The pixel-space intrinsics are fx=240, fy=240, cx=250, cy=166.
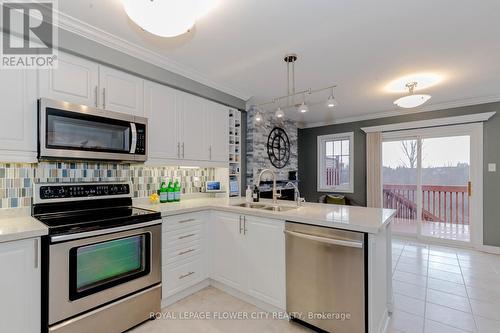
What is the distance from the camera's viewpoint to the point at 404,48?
2334 millimetres

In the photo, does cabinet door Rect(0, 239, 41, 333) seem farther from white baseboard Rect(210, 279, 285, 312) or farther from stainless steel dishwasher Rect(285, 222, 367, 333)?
stainless steel dishwasher Rect(285, 222, 367, 333)

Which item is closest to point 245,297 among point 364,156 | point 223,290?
point 223,290

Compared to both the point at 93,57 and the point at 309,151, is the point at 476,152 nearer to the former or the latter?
the point at 309,151

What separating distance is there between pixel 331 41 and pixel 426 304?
8.97 ft

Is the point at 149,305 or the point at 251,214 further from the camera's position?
the point at 251,214

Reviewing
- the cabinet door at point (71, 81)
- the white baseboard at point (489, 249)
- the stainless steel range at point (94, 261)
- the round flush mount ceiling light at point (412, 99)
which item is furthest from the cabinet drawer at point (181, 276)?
the white baseboard at point (489, 249)

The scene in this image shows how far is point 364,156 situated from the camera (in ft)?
16.8

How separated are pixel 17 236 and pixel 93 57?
152 cm

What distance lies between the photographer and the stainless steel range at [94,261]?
5.31 feet

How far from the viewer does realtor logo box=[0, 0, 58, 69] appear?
1725 millimetres

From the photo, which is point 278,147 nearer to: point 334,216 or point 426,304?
point 334,216

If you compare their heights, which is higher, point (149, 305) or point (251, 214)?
point (251, 214)

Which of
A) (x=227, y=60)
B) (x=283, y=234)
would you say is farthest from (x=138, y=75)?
(x=283, y=234)

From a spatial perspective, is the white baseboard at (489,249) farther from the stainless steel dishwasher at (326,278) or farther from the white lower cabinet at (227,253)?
the white lower cabinet at (227,253)
